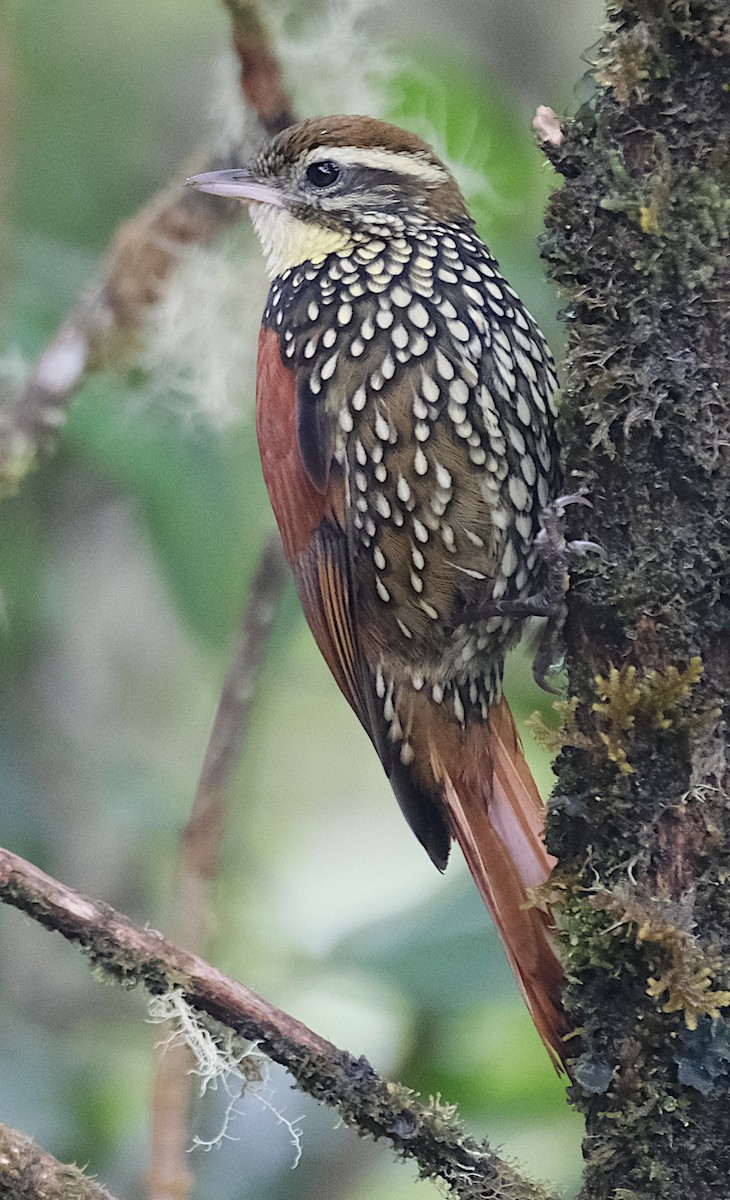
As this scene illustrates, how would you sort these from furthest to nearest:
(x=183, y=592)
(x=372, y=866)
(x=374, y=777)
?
(x=374, y=777) → (x=372, y=866) → (x=183, y=592)

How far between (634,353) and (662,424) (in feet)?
0.32

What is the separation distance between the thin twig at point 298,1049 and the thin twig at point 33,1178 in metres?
0.21

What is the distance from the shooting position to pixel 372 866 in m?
3.65

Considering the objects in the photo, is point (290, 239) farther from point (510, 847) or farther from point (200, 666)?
point (200, 666)

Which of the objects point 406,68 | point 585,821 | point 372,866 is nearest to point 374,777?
point 372,866

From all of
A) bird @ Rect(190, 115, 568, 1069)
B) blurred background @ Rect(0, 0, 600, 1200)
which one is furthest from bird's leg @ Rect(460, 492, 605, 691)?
blurred background @ Rect(0, 0, 600, 1200)

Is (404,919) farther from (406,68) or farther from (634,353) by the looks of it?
(406,68)

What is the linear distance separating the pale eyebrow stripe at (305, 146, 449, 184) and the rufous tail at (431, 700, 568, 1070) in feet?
3.26

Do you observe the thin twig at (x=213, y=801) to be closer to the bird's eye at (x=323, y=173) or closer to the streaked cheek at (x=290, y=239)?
the streaked cheek at (x=290, y=239)

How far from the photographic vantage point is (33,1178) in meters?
1.54

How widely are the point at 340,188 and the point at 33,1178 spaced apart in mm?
1739

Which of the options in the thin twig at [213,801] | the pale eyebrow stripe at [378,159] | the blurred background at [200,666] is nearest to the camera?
the thin twig at [213,801]

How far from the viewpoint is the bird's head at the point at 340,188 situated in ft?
8.07

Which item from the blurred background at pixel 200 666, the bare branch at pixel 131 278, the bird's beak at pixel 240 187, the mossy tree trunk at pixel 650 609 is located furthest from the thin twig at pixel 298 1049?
the bare branch at pixel 131 278
